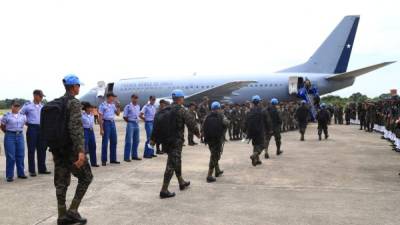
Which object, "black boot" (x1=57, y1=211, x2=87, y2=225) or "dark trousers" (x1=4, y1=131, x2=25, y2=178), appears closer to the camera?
"black boot" (x1=57, y1=211, x2=87, y2=225)

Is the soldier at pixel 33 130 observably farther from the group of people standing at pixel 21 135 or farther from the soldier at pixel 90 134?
the soldier at pixel 90 134

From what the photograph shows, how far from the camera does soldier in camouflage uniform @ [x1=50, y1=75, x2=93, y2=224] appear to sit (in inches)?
191

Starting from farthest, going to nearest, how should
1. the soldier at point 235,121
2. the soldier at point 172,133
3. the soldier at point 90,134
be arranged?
the soldier at point 235,121, the soldier at point 90,134, the soldier at point 172,133

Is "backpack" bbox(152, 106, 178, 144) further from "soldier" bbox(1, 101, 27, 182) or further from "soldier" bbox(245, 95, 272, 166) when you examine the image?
"soldier" bbox(245, 95, 272, 166)

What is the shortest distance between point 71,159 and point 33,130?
4192 millimetres

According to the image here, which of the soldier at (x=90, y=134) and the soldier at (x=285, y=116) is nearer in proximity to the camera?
the soldier at (x=90, y=134)

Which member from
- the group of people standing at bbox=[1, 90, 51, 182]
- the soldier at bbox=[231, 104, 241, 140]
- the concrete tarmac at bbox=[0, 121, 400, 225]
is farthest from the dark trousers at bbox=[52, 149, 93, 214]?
the soldier at bbox=[231, 104, 241, 140]

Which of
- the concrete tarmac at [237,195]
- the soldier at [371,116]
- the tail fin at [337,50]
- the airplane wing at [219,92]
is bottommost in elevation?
the concrete tarmac at [237,195]

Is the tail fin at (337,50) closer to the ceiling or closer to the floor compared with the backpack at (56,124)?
closer to the ceiling

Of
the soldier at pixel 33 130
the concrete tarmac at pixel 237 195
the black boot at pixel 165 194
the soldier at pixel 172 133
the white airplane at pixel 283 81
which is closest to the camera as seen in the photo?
the concrete tarmac at pixel 237 195

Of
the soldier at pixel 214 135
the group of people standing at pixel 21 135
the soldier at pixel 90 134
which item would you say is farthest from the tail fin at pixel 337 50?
the group of people standing at pixel 21 135

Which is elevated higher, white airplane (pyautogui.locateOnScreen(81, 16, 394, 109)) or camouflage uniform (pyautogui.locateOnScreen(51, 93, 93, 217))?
white airplane (pyautogui.locateOnScreen(81, 16, 394, 109))

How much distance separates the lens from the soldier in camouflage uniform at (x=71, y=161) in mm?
4840

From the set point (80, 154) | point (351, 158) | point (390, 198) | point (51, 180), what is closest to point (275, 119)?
point (351, 158)
